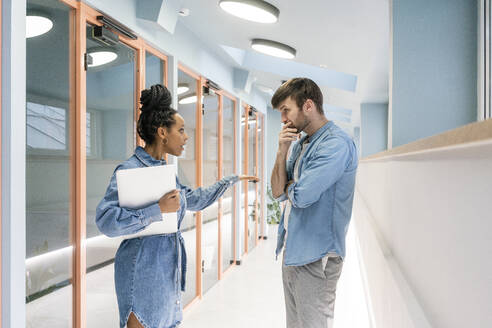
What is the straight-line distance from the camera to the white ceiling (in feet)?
9.55

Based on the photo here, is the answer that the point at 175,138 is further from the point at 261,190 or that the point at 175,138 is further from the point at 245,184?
the point at 261,190

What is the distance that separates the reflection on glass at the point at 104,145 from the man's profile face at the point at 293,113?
1.26m

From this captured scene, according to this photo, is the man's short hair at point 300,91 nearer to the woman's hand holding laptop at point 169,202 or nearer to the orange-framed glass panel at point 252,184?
the woman's hand holding laptop at point 169,202

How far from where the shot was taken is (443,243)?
943 mm

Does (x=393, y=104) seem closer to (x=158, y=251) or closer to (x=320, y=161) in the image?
(x=320, y=161)

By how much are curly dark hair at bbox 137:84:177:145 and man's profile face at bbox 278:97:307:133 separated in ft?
1.71

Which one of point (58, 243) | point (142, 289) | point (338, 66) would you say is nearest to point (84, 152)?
point (58, 243)

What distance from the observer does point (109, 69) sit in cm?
251

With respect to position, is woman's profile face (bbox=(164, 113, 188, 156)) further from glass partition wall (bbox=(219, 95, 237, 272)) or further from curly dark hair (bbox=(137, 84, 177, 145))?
glass partition wall (bbox=(219, 95, 237, 272))

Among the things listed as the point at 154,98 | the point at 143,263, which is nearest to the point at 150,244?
the point at 143,263

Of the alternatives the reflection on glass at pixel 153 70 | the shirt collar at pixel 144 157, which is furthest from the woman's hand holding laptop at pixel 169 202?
the reflection on glass at pixel 153 70

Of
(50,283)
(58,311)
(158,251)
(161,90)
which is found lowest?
(58,311)

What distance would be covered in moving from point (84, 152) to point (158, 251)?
3.16ft

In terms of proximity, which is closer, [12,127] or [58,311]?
[12,127]
